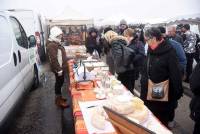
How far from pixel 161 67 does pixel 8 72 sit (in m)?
2.31

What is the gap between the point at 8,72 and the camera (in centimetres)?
417

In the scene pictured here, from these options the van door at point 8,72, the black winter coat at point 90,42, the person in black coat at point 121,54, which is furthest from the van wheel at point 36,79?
the black winter coat at point 90,42

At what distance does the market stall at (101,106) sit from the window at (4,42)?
1129 millimetres

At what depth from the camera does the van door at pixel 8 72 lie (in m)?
3.84

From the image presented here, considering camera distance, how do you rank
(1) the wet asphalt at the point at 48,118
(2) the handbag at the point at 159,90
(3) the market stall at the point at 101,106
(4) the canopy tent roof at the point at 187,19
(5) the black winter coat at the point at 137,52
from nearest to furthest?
(3) the market stall at the point at 101,106 → (2) the handbag at the point at 159,90 → (1) the wet asphalt at the point at 48,118 → (5) the black winter coat at the point at 137,52 → (4) the canopy tent roof at the point at 187,19

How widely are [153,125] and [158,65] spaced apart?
59.6 inches

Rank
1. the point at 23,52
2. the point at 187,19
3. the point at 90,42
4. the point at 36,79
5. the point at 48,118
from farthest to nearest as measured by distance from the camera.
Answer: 1. the point at 187,19
2. the point at 90,42
3. the point at 36,79
4. the point at 23,52
5. the point at 48,118

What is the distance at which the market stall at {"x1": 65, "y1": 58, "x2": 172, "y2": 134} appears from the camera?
251 centimetres

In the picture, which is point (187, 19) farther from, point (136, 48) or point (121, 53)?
point (121, 53)

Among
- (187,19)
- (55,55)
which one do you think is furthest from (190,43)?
(187,19)

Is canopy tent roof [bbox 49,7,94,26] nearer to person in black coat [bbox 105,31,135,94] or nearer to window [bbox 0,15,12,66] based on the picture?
person in black coat [bbox 105,31,135,94]

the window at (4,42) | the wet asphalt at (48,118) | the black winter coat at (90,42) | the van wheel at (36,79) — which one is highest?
the window at (4,42)

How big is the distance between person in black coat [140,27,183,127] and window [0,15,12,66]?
7.05 feet

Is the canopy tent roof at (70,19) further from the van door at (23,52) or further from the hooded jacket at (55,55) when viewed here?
the hooded jacket at (55,55)
